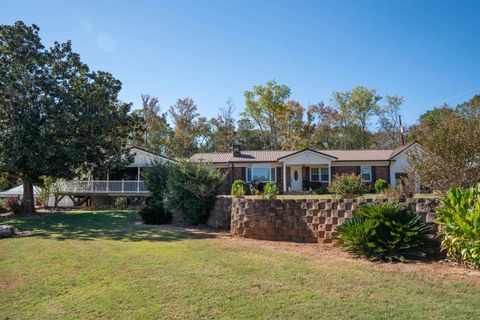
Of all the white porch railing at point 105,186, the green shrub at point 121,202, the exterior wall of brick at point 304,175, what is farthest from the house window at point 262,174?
the green shrub at point 121,202

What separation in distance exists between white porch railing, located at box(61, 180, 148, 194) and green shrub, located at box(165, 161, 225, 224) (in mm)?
12540

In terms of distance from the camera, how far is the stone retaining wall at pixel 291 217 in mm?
8797

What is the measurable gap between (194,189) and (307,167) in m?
17.2

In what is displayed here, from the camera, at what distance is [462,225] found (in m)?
6.12

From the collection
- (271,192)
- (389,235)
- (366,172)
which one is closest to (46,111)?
(271,192)

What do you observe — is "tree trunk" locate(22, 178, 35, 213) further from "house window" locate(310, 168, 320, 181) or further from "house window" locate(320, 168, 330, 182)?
"house window" locate(320, 168, 330, 182)

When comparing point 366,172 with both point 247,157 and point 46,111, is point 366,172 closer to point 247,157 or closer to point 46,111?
point 247,157

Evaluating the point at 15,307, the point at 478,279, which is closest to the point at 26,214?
the point at 15,307

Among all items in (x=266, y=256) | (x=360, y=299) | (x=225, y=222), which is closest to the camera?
(x=360, y=299)

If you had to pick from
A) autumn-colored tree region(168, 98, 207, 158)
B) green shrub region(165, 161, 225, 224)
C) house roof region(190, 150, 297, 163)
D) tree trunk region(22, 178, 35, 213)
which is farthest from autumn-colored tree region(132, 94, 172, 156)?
green shrub region(165, 161, 225, 224)

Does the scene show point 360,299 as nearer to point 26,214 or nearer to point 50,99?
point 50,99

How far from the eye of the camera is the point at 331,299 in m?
4.75

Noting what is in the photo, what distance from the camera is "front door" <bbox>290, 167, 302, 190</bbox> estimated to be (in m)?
28.1

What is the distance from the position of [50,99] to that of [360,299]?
18802mm
